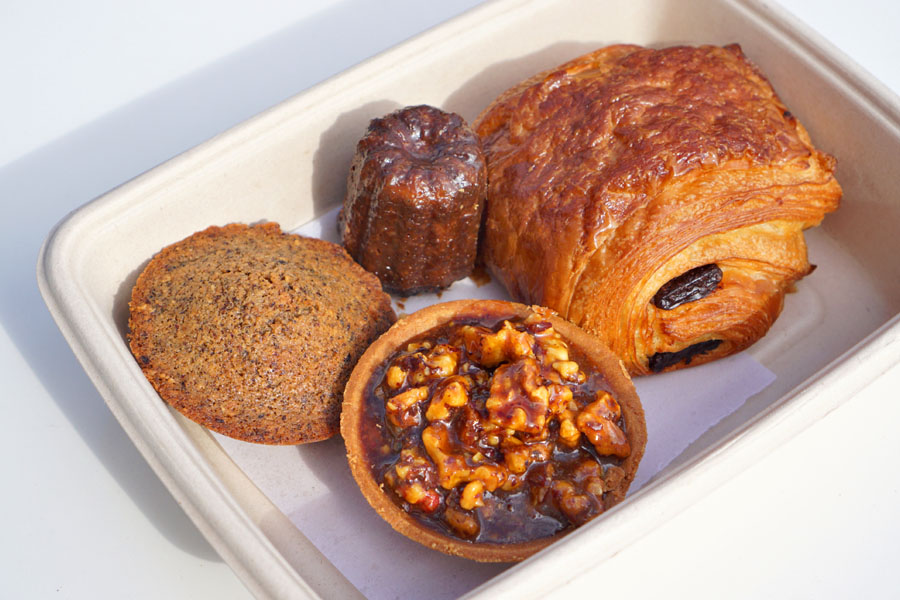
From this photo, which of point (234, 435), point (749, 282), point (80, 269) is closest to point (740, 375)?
point (749, 282)

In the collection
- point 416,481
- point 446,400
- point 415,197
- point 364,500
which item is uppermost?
point 415,197

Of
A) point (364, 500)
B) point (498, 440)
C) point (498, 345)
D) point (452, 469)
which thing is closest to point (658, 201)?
point (498, 345)

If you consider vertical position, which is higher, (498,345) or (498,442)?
(498,345)

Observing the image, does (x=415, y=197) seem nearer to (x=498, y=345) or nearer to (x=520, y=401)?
(x=498, y=345)

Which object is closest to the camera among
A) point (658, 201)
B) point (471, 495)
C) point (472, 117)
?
point (471, 495)

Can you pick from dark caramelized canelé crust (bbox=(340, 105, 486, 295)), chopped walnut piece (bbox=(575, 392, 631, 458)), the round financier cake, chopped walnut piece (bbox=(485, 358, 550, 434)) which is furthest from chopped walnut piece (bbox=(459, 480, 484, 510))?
dark caramelized canelé crust (bbox=(340, 105, 486, 295))

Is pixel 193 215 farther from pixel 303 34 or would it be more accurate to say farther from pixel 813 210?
pixel 813 210
